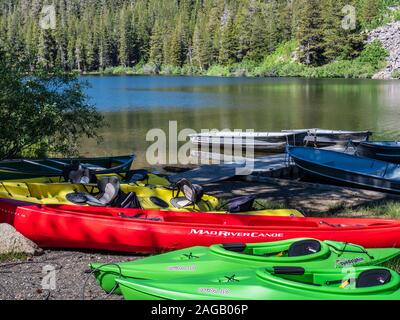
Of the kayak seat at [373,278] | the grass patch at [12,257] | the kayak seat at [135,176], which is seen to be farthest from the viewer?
the kayak seat at [135,176]

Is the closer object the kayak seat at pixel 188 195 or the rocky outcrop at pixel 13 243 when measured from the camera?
the rocky outcrop at pixel 13 243

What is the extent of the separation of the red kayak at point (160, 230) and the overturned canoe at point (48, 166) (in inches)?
130

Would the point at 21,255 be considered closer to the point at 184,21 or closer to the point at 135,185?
the point at 135,185

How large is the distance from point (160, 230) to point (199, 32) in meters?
113

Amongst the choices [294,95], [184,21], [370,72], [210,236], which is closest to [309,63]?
[370,72]

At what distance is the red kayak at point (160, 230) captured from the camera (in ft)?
27.0

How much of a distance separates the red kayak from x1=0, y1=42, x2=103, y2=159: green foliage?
5.07m

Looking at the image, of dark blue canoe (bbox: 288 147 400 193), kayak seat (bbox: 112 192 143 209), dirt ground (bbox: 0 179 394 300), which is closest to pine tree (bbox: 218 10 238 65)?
dark blue canoe (bbox: 288 147 400 193)

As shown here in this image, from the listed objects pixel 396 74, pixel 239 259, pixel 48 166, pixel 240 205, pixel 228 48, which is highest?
pixel 228 48

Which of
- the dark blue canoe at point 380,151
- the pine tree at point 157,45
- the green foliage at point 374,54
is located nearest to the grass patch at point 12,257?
the dark blue canoe at point 380,151

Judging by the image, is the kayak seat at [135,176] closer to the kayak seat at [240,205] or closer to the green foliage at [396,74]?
the kayak seat at [240,205]

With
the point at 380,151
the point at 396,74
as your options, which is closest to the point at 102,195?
the point at 380,151

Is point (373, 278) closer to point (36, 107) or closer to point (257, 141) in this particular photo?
point (36, 107)

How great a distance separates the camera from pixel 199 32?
11769cm
